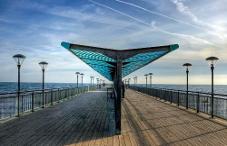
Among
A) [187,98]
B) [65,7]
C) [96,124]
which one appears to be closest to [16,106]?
[96,124]

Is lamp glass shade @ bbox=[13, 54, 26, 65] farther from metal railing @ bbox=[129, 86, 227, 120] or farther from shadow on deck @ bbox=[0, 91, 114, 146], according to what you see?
metal railing @ bbox=[129, 86, 227, 120]

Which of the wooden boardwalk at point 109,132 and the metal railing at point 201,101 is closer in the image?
the wooden boardwalk at point 109,132

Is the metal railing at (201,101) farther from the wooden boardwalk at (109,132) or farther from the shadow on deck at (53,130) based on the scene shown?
the shadow on deck at (53,130)

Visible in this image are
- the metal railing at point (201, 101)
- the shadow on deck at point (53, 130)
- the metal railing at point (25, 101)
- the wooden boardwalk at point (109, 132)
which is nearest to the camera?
the wooden boardwalk at point (109, 132)

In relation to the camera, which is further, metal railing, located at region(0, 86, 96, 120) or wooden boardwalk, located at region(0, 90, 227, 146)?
metal railing, located at region(0, 86, 96, 120)

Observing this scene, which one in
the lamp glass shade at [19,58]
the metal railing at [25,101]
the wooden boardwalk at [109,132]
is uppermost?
the lamp glass shade at [19,58]

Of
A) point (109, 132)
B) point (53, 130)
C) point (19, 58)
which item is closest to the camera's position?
point (109, 132)

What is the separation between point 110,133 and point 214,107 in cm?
569

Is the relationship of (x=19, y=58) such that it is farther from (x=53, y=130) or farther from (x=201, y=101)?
(x=201, y=101)

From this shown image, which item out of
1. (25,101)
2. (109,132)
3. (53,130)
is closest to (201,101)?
(109,132)

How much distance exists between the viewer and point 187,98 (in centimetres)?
1467

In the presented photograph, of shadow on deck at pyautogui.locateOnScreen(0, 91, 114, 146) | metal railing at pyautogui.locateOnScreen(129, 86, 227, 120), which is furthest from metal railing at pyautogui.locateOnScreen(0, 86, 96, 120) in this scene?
metal railing at pyautogui.locateOnScreen(129, 86, 227, 120)

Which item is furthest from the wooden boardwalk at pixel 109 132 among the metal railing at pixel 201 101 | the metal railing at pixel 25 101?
the metal railing at pixel 25 101

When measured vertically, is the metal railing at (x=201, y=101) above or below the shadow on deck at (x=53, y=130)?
above
